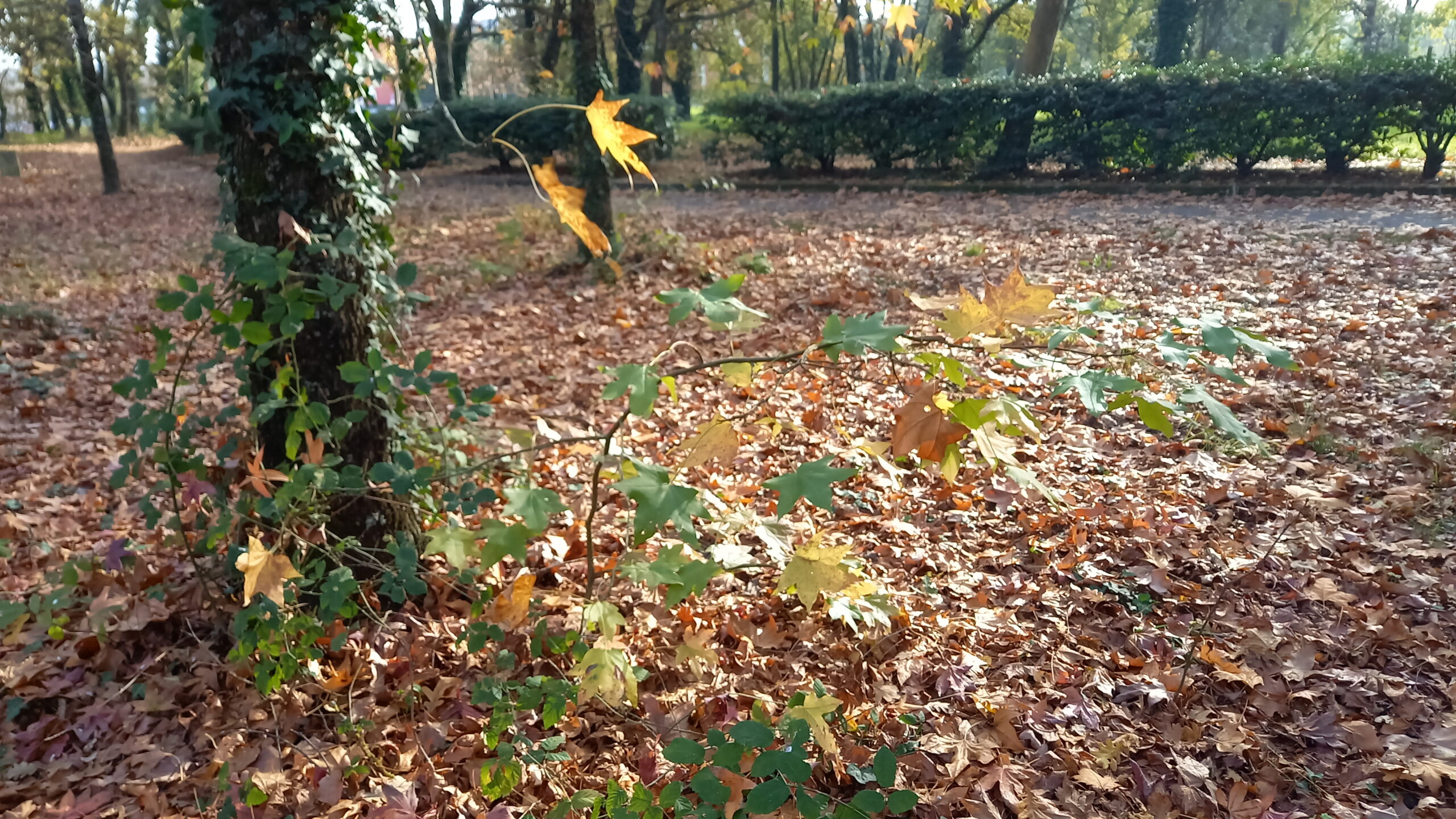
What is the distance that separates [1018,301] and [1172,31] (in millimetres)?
20363

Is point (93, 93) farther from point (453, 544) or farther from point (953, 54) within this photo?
point (953, 54)

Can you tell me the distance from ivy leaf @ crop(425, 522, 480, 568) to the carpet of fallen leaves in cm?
58

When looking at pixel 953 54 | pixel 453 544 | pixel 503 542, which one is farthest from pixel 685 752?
pixel 953 54

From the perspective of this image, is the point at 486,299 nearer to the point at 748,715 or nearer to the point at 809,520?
the point at 809,520

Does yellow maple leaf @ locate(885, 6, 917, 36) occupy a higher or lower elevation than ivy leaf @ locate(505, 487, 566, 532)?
higher

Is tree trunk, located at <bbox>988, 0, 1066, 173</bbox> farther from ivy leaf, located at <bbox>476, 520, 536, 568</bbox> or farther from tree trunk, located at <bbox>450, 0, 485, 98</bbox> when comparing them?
ivy leaf, located at <bbox>476, 520, 536, 568</bbox>

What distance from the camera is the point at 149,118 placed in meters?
41.3

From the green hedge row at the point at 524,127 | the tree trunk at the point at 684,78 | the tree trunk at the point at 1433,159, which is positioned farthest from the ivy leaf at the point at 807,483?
the tree trunk at the point at 684,78

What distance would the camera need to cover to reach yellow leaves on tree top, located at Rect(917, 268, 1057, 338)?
1.55 m

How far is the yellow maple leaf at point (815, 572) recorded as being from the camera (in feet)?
6.13

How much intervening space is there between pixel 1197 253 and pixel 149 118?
163ft

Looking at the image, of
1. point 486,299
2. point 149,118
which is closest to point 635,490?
point 486,299

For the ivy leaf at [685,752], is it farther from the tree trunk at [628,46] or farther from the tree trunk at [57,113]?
the tree trunk at [57,113]

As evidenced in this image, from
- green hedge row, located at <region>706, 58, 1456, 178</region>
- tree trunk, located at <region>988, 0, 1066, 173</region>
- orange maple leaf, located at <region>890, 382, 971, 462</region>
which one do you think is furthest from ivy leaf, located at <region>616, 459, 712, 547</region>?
tree trunk, located at <region>988, 0, 1066, 173</region>
